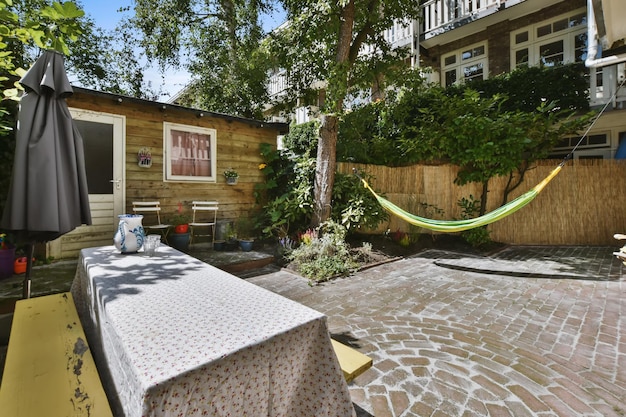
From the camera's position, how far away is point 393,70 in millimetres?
6102

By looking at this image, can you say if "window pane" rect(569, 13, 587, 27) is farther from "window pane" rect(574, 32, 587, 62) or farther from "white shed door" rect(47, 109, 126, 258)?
"white shed door" rect(47, 109, 126, 258)

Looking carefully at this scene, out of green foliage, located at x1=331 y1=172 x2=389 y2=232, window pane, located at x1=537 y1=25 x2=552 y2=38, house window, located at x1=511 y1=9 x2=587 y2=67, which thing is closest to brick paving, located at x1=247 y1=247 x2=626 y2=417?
green foliage, located at x1=331 y1=172 x2=389 y2=232

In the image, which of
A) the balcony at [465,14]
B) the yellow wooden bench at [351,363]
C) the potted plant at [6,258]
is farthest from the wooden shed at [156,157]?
the balcony at [465,14]

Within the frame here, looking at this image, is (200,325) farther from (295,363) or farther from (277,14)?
(277,14)

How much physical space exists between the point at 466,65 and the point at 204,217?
29.7 feet

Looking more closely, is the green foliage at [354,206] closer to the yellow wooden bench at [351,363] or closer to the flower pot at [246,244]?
the flower pot at [246,244]

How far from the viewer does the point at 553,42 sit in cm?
779

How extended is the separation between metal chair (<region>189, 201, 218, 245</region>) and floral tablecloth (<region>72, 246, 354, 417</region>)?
412 centimetres

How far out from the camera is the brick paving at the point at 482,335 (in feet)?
5.72

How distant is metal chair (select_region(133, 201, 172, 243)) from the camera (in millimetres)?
4949

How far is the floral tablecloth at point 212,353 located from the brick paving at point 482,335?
794mm

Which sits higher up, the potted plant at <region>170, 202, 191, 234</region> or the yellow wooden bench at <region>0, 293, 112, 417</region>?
the potted plant at <region>170, 202, 191, 234</region>

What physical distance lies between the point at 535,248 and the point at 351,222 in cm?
377

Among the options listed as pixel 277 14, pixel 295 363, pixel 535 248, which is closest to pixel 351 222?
pixel 535 248
